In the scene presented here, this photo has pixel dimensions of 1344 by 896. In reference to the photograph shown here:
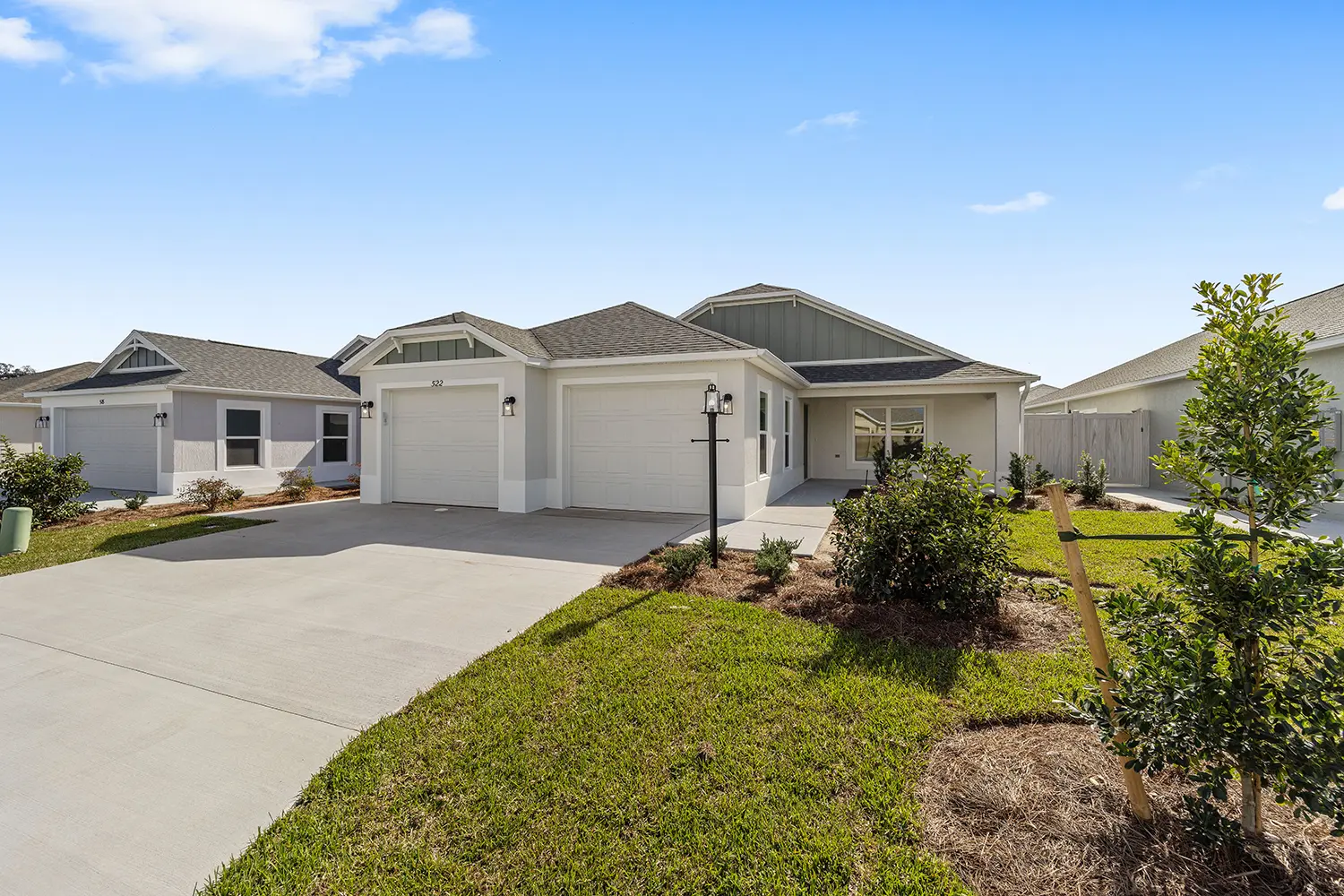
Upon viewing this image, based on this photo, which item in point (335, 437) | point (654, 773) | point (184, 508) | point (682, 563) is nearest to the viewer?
point (654, 773)

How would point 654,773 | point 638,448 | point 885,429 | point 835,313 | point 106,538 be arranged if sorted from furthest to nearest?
point 885,429
point 835,313
point 638,448
point 106,538
point 654,773

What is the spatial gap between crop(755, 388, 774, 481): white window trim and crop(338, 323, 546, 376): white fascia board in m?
4.28

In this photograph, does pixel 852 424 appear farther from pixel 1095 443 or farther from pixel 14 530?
pixel 14 530

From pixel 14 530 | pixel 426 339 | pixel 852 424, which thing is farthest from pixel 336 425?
pixel 852 424

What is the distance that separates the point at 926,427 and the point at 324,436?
17.6 m

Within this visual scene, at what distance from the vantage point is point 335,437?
17000 millimetres

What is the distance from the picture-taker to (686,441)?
1038 centimetres

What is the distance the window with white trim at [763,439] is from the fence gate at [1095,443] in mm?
8986

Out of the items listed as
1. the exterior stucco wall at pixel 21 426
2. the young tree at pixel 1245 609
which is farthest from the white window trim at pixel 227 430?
the young tree at pixel 1245 609

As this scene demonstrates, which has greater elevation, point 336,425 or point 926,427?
point 336,425

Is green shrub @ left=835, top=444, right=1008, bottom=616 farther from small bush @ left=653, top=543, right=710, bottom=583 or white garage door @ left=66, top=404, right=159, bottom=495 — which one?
white garage door @ left=66, top=404, right=159, bottom=495

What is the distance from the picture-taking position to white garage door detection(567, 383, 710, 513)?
10.4m

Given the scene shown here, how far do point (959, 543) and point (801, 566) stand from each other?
226 cm

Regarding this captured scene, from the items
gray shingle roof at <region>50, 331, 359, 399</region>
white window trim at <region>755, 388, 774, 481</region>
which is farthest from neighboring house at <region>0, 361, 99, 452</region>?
white window trim at <region>755, 388, 774, 481</region>
